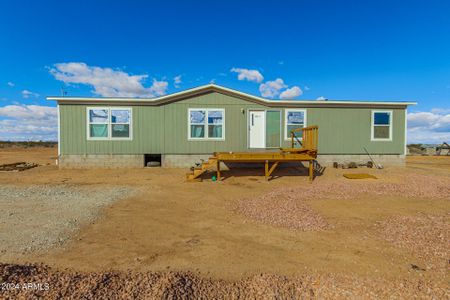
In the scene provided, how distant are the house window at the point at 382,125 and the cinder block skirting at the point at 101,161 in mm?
12318

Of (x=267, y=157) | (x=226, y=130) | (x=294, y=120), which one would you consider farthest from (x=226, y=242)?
(x=294, y=120)

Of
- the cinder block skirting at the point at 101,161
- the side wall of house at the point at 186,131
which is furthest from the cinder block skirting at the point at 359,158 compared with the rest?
the cinder block skirting at the point at 101,161

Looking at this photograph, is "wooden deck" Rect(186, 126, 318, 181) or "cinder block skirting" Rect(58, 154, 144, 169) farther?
"cinder block skirting" Rect(58, 154, 144, 169)

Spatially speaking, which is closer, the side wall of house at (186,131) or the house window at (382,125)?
the side wall of house at (186,131)

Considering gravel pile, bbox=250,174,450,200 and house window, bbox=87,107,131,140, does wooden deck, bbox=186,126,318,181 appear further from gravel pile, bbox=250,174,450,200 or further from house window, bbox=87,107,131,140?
house window, bbox=87,107,131,140

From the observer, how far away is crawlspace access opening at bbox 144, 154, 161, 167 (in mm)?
11984

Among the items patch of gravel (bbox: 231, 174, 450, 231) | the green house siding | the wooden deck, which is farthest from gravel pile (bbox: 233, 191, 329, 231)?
the green house siding

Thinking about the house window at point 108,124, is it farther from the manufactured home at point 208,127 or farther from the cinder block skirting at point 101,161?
the cinder block skirting at point 101,161

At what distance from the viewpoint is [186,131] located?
1211 centimetres

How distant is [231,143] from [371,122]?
7649mm

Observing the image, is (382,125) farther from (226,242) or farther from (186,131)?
(226,242)

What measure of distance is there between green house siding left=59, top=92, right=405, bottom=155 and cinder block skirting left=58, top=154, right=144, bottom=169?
0.23 meters

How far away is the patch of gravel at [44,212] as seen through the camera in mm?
3617

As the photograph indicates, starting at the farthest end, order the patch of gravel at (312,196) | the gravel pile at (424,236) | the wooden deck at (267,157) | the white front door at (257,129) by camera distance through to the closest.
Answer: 1. the white front door at (257,129)
2. the wooden deck at (267,157)
3. the patch of gravel at (312,196)
4. the gravel pile at (424,236)
